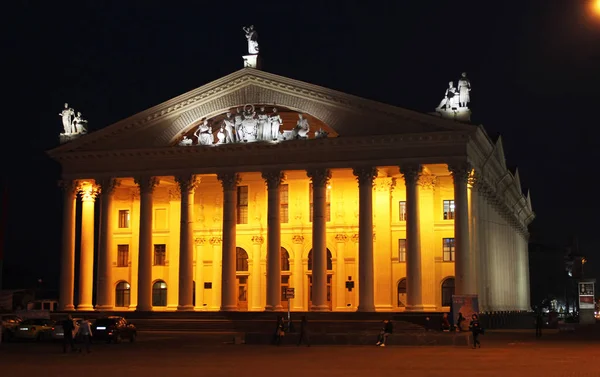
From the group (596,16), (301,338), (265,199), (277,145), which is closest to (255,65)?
(277,145)

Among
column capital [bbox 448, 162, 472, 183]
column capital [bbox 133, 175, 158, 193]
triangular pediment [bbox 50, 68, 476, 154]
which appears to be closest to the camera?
column capital [bbox 448, 162, 472, 183]

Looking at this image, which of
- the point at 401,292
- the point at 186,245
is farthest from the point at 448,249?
the point at 186,245

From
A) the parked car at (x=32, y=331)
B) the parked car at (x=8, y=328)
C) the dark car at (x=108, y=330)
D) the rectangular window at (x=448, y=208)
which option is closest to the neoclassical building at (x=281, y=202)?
the rectangular window at (x=448, y=208)

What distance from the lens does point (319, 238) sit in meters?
56.9

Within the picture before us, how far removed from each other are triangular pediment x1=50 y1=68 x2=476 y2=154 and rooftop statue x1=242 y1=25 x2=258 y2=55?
2213 mm

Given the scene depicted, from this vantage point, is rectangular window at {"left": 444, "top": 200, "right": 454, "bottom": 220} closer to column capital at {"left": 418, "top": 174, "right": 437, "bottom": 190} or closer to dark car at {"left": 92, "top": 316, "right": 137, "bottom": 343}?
column capital at {"left": 418, "top": 174, "right": 437, "bottom": 190}

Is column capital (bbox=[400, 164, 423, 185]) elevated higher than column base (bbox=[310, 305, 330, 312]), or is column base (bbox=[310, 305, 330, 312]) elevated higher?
column capital (bbox=[400, 164, 423, 185])

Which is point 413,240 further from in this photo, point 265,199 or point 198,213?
point 198,213

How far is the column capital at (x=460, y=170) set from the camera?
54.5m

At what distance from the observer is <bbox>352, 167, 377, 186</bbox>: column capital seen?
A: 184ft

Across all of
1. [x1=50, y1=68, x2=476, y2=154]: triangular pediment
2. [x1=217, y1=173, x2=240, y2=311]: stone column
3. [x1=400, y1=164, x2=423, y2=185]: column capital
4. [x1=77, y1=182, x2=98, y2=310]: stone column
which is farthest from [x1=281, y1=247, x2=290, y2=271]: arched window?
[x1=400, y1=164, x2=423, y2=185]: column capital

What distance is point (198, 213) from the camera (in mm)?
67312

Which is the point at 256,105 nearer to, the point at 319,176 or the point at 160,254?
the point at 319,176

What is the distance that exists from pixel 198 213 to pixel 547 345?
3217cm
